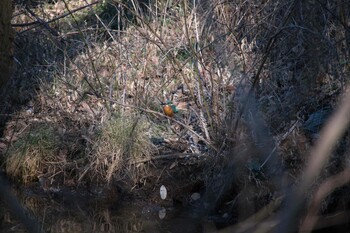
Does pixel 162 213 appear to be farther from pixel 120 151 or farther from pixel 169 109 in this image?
pixel 169 109

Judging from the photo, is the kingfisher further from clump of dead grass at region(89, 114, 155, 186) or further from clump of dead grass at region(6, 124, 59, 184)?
clump of dead grass at region(6, 124, 59, 184)

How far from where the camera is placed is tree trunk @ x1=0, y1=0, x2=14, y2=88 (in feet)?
16.0

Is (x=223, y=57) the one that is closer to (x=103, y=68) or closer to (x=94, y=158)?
(x=94, y=158)

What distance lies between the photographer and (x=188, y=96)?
817 cm

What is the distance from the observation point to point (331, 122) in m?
1.11

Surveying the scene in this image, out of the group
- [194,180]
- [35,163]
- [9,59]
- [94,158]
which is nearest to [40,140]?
[35,163]

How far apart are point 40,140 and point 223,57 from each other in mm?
2379

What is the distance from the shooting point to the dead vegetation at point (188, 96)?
6.36m

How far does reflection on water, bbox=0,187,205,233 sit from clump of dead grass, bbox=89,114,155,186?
318 millimetres

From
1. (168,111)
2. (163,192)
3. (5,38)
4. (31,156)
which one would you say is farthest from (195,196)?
(5,38)

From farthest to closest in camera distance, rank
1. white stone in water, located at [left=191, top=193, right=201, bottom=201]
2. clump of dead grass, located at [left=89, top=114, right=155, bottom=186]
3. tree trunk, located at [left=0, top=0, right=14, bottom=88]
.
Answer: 1. clump of dead grass, located at [left=89, top=114, right=155, bottom=186]
2. white stone in water, located at [left=191, top=193, right=201, bottom=201]
3. tree trunk, located at [left=0, top=0, right=14, bottom=88]

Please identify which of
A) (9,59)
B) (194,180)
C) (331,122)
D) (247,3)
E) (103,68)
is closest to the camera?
(331,122)

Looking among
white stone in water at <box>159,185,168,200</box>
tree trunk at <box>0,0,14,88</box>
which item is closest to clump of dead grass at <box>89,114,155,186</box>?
white stone in water at <box>159,185,168,200</box>

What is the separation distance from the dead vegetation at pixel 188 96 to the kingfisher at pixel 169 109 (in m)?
0.09
